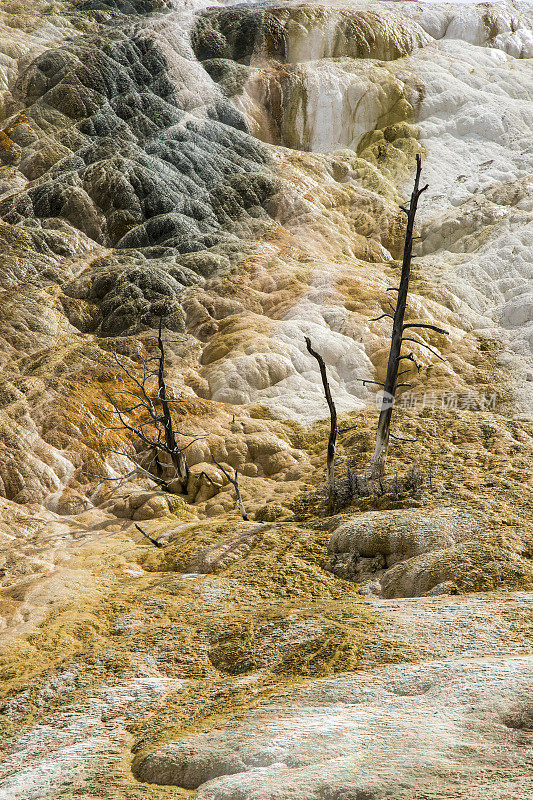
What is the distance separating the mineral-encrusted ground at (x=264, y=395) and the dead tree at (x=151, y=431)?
1.24ft

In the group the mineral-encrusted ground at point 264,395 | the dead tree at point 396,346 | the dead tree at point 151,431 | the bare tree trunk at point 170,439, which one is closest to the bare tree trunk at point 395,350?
the dead tree at point 396,346

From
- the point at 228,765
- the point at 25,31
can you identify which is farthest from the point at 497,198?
the point at 228,765

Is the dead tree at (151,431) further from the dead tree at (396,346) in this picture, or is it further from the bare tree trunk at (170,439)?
the dead tree at (396,346)

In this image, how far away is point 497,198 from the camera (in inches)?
1045

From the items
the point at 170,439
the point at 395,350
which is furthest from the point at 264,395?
the point at 395,350

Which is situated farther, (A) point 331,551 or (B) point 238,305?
(B) point 238,305

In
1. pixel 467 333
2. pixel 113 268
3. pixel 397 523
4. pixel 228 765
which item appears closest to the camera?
pixel 228 765

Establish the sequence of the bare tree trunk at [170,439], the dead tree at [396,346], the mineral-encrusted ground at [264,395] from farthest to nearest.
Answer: the bare tree trunk at [170,439] → the dead tree at [396,346] → the mineral-encrusted ground at [264,395]

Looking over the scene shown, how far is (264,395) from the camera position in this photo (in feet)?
58.2

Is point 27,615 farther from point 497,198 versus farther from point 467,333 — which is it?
point 497,198

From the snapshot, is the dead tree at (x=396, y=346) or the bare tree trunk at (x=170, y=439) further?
the bare tree trunk at (x=170, y=439)

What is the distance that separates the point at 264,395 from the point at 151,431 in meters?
3.39

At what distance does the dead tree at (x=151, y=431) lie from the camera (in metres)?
13.8

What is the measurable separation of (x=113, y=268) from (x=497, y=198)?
1520 cm
